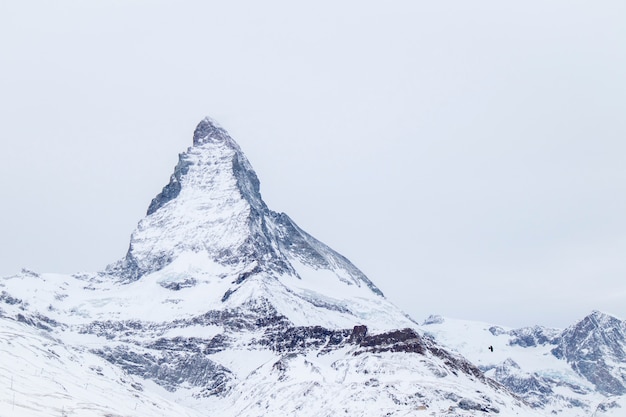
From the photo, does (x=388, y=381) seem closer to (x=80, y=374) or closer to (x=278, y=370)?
(x=278, y=370)

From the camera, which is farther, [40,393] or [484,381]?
[484,381]

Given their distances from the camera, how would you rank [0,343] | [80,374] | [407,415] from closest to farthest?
[0,343], [80,374], [407,415]

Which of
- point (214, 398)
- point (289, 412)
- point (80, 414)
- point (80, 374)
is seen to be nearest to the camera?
point (80, 414)

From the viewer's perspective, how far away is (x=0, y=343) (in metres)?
102

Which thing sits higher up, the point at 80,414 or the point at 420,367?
the point at 420,367

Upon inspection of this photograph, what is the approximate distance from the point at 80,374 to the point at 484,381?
269 feet

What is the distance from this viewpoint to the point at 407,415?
12462 cm

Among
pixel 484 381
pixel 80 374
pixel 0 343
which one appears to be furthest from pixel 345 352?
pixel 0 343

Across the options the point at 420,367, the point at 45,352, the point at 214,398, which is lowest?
the point at 214,398

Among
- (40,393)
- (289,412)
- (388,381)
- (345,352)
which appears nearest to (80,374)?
(40,393)

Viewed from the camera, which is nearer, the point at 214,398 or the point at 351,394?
the point at 351,394

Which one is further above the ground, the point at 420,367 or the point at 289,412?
the point at 420,367

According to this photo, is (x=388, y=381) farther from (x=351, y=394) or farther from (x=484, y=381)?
(x=484, y=381)

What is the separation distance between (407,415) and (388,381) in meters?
15.6
